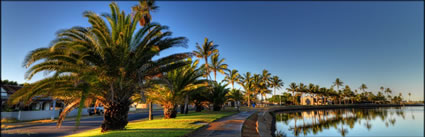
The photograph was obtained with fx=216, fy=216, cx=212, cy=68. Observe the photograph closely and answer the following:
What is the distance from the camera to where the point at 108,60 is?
10891 mm

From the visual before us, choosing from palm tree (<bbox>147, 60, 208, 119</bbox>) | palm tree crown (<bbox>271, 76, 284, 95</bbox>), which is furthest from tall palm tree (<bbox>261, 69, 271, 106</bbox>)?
palm tree (<bbox>147, 60, 208, 119</bbox>)

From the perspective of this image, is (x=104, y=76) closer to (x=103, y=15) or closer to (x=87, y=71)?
(x=87, y=71)

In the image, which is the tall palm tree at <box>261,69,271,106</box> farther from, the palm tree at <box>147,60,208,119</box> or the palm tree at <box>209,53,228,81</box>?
the palm tree at <box>147,60,208,119</box>

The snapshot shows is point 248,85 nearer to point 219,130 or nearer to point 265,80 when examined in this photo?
point 265,80

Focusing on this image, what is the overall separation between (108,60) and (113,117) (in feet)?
10.5

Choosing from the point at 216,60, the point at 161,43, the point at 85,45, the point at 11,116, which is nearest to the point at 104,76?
the point at 85,45

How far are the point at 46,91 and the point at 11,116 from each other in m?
18.5

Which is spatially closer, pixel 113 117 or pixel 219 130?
pixel 113 117

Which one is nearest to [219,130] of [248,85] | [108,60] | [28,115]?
[108,60]

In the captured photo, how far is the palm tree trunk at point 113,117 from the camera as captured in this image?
11.7 meters

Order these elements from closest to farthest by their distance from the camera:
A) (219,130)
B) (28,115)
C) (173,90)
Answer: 1. (219,130)
2. (173,90)
3. (28,115)

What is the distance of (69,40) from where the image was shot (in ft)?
32.6

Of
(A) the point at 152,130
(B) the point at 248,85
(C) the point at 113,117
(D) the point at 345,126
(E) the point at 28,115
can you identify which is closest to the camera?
(A) the point at 152,130

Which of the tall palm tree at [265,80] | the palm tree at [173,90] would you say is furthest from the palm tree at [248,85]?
the palm tree at [173,90]
